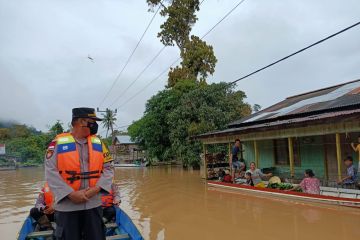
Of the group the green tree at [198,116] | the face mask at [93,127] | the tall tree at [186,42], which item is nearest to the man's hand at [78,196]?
the face mask at [93,127]

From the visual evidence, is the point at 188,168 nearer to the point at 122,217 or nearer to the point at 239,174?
the point at 239,174

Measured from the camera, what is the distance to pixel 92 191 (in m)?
3.65

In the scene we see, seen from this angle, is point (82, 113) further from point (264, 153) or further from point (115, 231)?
point (264, 153)

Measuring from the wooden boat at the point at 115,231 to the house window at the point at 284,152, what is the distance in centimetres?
1084

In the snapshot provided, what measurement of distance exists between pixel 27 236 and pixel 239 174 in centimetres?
1185

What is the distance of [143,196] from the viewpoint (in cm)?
1571

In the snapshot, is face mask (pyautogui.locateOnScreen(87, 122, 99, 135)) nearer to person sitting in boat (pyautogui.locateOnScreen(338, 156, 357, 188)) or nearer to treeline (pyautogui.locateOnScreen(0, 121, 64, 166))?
person sitting in boat (pyautogui.locateOnScreen(338, 156, 357, 188))

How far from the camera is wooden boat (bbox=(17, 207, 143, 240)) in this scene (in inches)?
221

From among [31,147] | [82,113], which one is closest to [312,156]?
[82,113]

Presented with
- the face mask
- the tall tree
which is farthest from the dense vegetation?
the face mask

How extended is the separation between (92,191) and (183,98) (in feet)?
82.7

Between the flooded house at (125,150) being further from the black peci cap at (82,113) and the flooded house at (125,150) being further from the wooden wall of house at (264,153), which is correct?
the black peci cap at (82,113)

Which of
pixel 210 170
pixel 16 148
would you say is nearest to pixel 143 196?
pixel 210 170

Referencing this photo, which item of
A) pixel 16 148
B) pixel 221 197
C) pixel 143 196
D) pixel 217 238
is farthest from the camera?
pixel 16 148
